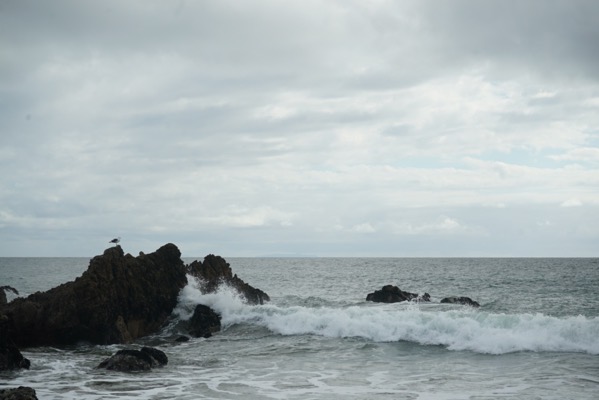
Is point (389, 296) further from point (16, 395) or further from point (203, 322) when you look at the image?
point (16, 395)

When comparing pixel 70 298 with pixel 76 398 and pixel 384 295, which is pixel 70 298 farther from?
pixel 384 295

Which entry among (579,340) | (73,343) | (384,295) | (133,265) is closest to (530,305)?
(384,295)

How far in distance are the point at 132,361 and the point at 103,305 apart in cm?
735

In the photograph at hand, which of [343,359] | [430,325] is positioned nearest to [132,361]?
[343,359]

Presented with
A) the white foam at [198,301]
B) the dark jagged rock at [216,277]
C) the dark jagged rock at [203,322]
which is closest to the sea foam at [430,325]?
the white foam at [198,301]

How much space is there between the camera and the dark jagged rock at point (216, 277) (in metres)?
38.0

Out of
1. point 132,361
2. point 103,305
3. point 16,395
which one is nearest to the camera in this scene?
point 16,395

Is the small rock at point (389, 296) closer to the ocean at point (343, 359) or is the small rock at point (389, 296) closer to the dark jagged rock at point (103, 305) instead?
the ocean at point (343, 359)

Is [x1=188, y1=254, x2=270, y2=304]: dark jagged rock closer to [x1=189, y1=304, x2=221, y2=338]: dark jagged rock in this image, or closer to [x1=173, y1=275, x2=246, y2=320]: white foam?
[x1=173, y1=275, x2=246, y2=320]: white foam

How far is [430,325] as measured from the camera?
2750cm

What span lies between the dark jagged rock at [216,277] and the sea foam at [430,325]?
6.41 feet

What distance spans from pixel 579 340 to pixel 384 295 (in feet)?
73.9

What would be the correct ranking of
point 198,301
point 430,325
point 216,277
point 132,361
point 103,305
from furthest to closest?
1. point 216,277
2. point 198,301
3. point 430,325
4. point 103,305
5. point 132,361

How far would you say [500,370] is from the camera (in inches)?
814
